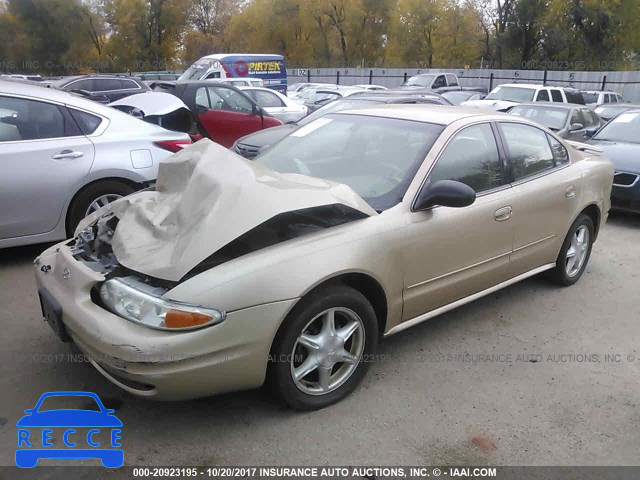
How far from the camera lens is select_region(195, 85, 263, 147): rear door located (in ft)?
33.4

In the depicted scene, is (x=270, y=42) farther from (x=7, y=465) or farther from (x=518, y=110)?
(x=7, y=465)

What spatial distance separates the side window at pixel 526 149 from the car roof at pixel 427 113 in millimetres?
160

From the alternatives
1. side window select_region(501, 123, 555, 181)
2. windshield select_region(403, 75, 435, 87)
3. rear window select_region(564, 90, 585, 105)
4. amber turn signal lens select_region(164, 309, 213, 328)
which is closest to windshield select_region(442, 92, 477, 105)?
rear window select_region(564, 90, 585, 105)

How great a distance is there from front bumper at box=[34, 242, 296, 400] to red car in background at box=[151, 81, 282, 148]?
7.62 meters

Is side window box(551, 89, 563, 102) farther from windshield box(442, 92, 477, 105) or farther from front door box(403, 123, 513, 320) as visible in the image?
front door box(403, 123, 513, 320)

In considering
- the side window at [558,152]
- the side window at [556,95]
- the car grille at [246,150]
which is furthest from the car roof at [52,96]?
the side window at [556,95]

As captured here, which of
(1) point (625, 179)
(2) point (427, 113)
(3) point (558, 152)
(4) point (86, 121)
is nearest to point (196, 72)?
(4) point (86, 121)

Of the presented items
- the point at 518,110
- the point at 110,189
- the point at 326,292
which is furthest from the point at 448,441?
the point at 518,110

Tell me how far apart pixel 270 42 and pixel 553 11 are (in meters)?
30.0

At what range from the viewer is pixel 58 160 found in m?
4.80

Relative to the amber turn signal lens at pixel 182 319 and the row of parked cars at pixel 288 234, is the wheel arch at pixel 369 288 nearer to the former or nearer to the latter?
the row of parked cars at pixel 288 234

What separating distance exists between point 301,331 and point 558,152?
305 cm

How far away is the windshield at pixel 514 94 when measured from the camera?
671 inches

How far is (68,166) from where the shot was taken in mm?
4840
